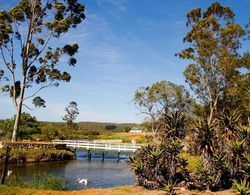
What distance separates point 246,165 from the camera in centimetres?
2247

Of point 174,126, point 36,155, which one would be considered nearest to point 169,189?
point 174,126

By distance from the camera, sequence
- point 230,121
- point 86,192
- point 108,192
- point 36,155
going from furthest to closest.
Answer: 1. point 36,155
2. point 230,121
3. point 86,192
4. point 108,192

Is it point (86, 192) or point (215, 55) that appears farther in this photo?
point (215, 55)

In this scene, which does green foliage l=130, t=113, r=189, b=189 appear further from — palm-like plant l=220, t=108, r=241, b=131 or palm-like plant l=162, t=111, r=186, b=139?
palm-like plant l=220, t=108, r=241, b=131

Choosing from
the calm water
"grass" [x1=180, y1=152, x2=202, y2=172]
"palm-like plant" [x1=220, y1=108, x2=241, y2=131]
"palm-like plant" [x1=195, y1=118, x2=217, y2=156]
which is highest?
"palm-like plant" [x1=220, y1=108, x2=241, y2=131]

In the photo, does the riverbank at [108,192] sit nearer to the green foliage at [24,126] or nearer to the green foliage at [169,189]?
→ the green foliage at [169,189]

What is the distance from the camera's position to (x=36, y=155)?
5094 centimetres

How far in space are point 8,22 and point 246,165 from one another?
36.5 meters

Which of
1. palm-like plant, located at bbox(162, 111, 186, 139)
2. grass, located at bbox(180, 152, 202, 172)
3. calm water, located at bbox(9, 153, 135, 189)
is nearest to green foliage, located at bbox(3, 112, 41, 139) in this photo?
calm water, located at bbox(9, 153, 135, 189)

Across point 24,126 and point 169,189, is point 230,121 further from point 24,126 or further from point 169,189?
point 24,126

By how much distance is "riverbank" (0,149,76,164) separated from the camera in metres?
47.1

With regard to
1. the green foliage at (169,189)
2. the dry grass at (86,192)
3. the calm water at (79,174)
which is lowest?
the calm water at (79,174)

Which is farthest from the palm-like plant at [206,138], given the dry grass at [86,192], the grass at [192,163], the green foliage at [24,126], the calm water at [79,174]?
the green foliage at [24,126]

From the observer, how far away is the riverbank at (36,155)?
155 feet
